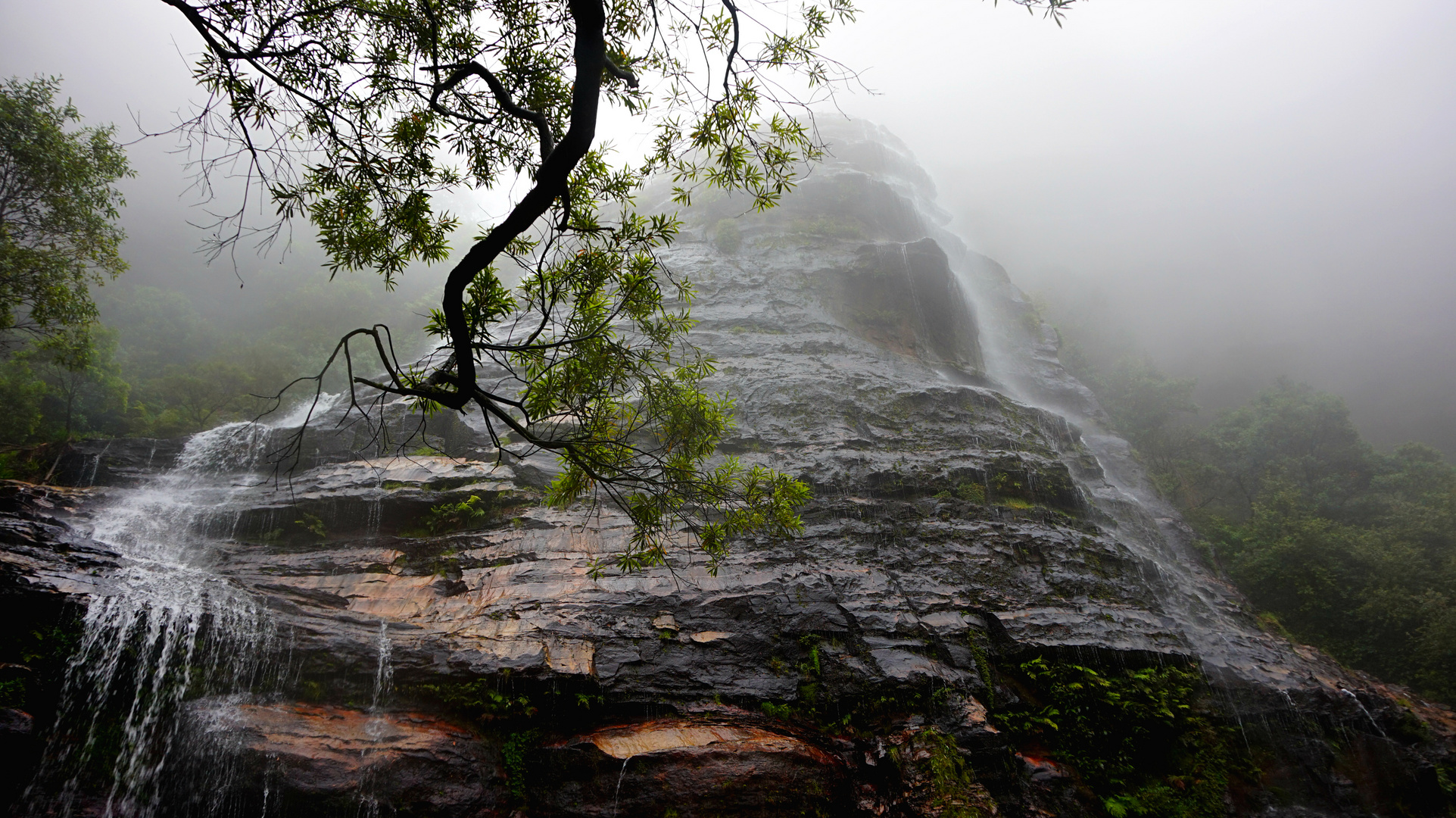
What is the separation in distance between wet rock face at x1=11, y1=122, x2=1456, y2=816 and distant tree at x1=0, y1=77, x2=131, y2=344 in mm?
3017

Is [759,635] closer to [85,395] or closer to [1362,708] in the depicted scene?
[1362,708]

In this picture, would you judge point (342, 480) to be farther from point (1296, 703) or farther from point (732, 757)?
point (1296, 703)

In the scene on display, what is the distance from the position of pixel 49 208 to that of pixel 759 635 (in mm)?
14027

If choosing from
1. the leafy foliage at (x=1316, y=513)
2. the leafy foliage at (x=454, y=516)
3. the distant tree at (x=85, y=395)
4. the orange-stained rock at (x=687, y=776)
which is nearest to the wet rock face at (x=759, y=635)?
the orange-stained rock at (x=687, y=776)

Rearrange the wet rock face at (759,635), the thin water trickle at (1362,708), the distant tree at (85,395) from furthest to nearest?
the distant tree at (85,395)
the thin water trickle at (1362,708)
the wet rock face at (759,635)

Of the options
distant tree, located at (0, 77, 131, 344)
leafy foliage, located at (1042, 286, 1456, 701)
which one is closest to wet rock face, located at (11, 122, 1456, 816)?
leafy foliage, located at (1042, 286, 1456, 701)

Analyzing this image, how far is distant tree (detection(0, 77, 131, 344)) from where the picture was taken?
9.57 metres

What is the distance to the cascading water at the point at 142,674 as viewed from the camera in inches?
248

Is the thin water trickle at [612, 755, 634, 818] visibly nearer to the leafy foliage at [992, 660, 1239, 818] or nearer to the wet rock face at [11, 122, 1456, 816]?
the wet rock face at [11, 122, 1456, 816]

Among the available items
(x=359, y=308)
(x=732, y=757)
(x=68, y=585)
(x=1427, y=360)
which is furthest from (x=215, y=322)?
(x=1427, y=360)

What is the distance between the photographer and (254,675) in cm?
738

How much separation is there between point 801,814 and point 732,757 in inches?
39.0

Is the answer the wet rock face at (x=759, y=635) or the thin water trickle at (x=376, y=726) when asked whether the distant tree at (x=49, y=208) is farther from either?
the thin water trickle at (x=376, y=726)

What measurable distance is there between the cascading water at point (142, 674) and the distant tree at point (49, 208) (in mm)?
5241
